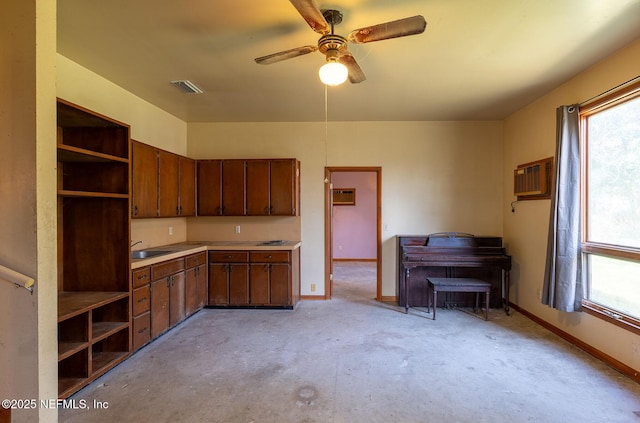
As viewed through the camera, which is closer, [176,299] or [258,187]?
[176,299]

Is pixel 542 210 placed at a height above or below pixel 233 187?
below

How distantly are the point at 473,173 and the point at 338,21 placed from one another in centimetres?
334

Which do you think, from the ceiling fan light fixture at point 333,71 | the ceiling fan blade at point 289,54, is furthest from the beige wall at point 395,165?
the ceiling fan light fixture at point 333,71

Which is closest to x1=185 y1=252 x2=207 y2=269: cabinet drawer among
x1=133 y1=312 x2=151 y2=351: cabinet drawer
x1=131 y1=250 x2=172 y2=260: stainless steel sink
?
x1=131 y1=250 x2=172 y2=260: stainless steel sink

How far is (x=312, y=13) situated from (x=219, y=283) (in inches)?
133

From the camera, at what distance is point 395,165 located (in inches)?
178

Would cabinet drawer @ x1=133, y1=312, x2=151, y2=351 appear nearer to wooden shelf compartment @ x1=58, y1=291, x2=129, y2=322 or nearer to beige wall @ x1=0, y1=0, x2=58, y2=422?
wooden shelf compartment @ x1=58, y1=291, x2=129, y2=322

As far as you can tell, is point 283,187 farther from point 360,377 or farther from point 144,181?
point 360,377

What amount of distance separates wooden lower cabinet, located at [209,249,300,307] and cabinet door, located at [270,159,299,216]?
63cm

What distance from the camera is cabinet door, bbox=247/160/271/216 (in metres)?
4.20

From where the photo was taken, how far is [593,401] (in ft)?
6.83

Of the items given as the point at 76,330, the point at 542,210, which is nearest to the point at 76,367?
the point at 76,330

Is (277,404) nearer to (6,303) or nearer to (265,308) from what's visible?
(6,303)

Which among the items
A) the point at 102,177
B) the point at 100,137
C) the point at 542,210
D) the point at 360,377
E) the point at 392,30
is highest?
the point at 392,30
